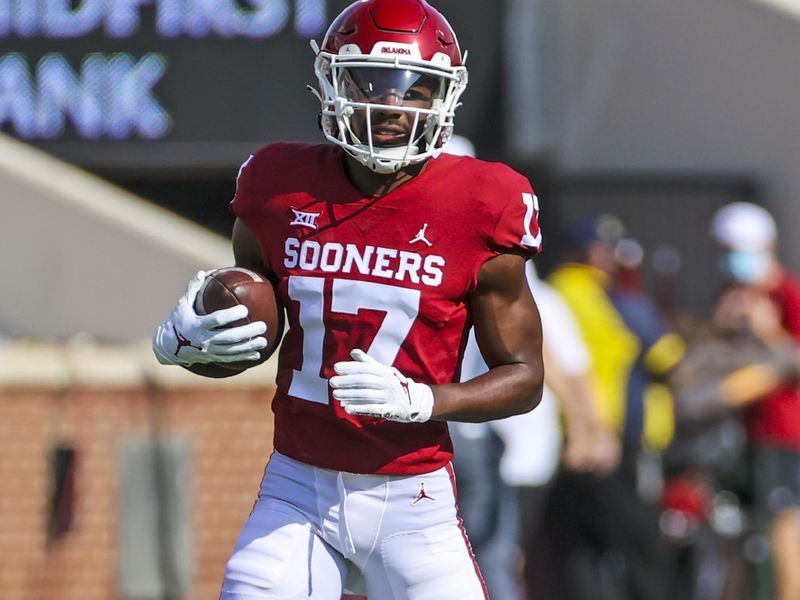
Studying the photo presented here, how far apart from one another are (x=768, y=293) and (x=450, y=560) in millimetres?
3643

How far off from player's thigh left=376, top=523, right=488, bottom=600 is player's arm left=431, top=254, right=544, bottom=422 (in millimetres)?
304

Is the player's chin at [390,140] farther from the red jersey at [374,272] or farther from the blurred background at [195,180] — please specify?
the blurred background at [195,180]

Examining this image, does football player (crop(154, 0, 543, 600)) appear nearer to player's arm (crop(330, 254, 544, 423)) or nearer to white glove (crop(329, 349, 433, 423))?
player's arm (crop(330, 254, 544, 423))

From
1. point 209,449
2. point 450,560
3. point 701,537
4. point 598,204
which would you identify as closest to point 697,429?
point 701,537

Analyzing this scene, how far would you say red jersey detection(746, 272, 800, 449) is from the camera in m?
6.93

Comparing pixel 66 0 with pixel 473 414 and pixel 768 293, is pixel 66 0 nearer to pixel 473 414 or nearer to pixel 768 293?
pixel 768 293

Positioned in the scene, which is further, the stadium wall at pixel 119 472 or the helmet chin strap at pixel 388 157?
the stadium wall at pixel 119 472

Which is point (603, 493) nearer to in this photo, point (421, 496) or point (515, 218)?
point (421, 496)

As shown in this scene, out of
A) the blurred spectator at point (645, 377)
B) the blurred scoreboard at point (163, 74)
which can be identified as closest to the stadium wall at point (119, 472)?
the blurred spectator at point (645, 377)

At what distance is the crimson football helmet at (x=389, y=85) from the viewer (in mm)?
3621

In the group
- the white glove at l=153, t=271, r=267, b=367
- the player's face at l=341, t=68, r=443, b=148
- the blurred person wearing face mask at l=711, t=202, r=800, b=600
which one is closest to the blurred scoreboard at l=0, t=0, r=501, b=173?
the blurred person wearing face mask at l=711, t=202, r=800, b=600

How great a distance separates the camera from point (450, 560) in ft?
12.1

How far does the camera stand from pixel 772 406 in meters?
6.94

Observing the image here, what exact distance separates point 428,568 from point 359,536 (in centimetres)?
17
